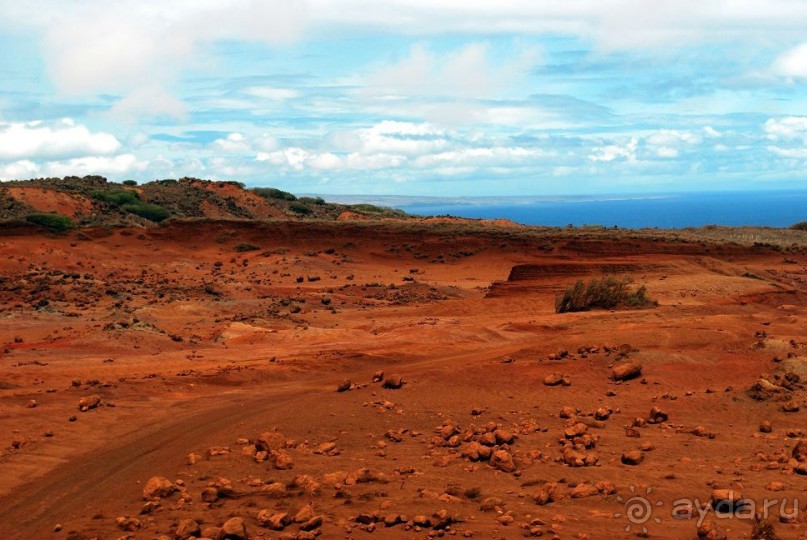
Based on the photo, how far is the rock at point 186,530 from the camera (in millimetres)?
7375

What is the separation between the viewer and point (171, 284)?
29359mm

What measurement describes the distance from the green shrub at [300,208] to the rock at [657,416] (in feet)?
155

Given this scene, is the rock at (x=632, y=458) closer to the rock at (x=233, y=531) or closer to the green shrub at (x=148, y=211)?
the rock at (x=233, y=531)

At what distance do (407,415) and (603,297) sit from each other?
9.87m

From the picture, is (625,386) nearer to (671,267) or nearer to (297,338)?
(297,338)

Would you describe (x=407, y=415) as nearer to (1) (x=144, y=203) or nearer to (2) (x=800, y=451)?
(2) (x=800, y=451)

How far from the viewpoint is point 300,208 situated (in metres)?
59.3

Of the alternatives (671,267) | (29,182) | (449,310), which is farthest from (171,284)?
(29,182)

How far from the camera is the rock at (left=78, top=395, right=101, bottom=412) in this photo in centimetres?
1169

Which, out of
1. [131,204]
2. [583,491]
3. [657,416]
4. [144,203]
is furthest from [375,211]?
[583,491]

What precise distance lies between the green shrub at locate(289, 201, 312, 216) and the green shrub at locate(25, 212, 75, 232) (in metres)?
20.3

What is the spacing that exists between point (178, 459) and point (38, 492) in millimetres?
1502

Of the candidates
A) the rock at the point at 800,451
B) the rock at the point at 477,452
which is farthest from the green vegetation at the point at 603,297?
the rock at the point at 477,452

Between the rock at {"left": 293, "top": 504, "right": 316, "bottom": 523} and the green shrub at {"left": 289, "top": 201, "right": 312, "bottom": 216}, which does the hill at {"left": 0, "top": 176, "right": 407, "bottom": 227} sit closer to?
the green shrub at {"left": 289, "top": 201, "right": 312, "bottom": 216}
